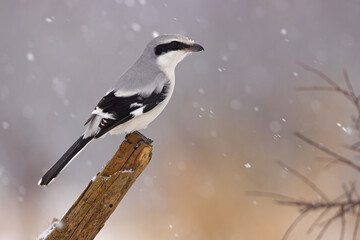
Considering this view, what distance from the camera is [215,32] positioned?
333 inches

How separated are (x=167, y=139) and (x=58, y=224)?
15.2ft

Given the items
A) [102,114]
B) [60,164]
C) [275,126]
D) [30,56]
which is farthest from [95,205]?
[30,56]

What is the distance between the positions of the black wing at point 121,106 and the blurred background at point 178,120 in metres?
2.89

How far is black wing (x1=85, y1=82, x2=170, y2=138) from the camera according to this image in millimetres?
3395

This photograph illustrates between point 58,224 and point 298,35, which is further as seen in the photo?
→ point 298,35

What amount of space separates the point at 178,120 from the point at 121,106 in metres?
4.02

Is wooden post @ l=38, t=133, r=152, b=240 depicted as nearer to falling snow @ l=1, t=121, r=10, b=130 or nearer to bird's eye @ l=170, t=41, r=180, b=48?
bird's eye @ l=170, t=41, r=180, b=48

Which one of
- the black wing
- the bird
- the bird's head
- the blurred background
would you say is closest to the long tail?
the bird

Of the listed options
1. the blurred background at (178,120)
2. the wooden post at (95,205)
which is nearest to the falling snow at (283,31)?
the blurred background at (178,120)

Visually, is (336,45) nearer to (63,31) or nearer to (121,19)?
(121,19)

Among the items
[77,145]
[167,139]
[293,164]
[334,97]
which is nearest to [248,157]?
[293,164]

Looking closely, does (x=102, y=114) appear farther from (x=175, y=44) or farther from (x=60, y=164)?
(x=175, y=44)

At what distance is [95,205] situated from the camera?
2.68 m

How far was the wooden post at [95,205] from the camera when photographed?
2.66 metres
